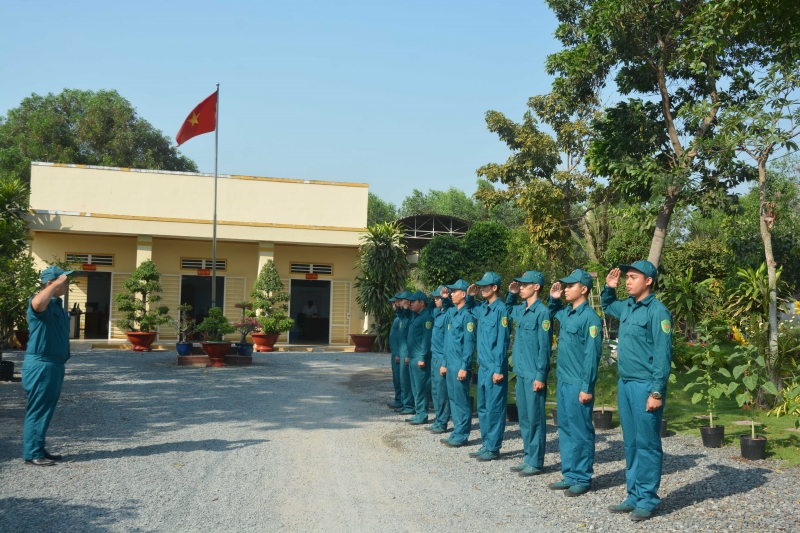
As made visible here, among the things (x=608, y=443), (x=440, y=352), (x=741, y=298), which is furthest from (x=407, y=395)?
(x=741, y=298)

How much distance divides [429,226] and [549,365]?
2401 cm

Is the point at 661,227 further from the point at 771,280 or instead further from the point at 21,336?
the point at 21,336

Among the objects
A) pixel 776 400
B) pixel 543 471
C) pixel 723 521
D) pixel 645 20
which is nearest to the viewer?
pixel 723 521

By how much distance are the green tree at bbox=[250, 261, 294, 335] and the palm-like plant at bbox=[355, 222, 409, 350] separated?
7.78 feet

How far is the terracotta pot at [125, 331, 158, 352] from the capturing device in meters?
18.9

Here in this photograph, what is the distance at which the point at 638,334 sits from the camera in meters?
5.46

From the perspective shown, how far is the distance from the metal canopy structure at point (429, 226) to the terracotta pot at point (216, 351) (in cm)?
1448

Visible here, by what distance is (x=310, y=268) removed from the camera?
23.0m

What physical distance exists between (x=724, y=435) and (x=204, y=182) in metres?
17.7

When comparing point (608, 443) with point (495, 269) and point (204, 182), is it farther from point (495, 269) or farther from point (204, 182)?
point (204, 182)

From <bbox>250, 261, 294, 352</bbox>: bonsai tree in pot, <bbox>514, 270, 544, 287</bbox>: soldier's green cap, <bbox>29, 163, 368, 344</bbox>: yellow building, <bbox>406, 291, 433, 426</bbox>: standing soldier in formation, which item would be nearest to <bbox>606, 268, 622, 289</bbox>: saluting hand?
<bbox>514, 270, 544, 287</bbox>: soldier's green cap

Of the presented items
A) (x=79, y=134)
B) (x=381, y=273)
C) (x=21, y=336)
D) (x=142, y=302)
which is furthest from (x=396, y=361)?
(x=79, y=134)

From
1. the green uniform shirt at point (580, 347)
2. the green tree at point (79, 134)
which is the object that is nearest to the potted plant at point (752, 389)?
the green uniform shirt at point (580, 347)

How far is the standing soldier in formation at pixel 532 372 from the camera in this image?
662cm
